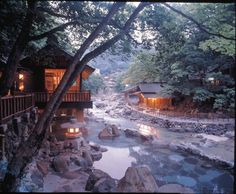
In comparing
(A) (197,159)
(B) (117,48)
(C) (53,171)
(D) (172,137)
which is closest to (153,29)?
(B) (117,48)

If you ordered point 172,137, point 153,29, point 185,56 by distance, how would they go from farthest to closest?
point 185,56 → point 172,137 → point 153,29

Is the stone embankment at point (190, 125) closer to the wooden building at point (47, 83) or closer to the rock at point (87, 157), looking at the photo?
the wooden building at point (47, 83)

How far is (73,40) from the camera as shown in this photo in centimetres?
968

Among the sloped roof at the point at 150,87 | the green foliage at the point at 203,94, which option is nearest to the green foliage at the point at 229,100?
the green foliage at the point at 203,94

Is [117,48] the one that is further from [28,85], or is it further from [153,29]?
[28,85]

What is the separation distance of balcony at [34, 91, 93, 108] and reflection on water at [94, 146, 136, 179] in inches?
187

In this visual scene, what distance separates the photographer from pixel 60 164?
13.9 meters

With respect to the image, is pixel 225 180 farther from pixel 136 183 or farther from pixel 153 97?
pixel 153 97

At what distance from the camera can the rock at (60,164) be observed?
13781mm

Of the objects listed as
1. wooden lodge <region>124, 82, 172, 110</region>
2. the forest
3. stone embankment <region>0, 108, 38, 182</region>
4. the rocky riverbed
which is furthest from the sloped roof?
the forest

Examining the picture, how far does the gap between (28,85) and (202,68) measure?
1979cm

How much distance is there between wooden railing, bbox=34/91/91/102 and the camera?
761 inches

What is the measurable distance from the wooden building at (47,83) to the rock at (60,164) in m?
6.26

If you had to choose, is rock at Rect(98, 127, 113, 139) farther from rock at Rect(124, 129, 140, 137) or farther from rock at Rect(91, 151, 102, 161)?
rock at Rect(91, 151, 102, 161)
